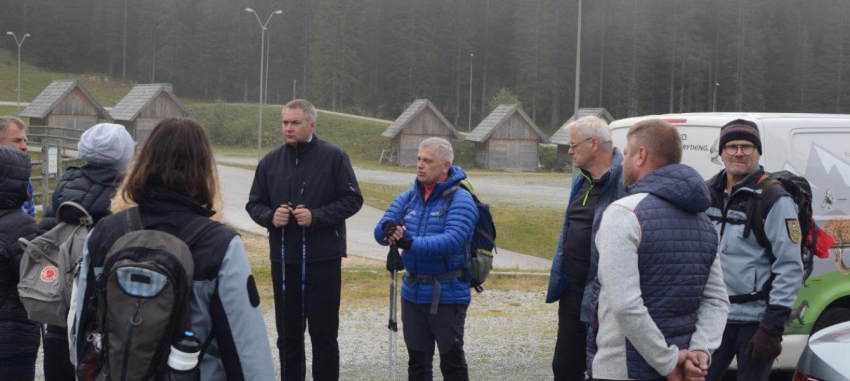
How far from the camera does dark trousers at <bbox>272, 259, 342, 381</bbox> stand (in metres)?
6.16

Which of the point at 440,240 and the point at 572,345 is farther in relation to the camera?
the point at 440,240

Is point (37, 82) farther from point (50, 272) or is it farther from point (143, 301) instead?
point (143, 301)

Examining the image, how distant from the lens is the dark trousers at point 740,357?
4.78 metres

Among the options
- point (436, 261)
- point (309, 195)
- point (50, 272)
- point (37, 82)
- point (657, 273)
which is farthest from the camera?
point (37, 82)

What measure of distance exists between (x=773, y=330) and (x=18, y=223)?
3851mm

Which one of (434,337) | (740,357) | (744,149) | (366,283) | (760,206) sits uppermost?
(744,149)

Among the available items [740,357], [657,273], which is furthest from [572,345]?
[657,273]

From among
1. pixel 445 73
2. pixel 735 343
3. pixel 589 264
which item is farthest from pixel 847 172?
pixel 445 73

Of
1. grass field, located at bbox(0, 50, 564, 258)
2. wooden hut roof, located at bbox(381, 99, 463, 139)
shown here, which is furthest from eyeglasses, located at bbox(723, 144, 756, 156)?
wooden hut roof, located at bbox(381, 99, 463, 139)

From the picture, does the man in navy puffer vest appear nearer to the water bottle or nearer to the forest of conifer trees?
the water bottle

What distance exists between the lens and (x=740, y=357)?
16.0ft

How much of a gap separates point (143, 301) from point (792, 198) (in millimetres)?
3673

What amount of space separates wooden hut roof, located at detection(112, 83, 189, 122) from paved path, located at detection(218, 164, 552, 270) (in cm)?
2267

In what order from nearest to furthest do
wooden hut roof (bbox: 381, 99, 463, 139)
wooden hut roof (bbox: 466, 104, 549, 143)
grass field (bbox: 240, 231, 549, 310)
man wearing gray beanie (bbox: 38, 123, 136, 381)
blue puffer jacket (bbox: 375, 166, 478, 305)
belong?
man wearing gray beanie (bbox: 38, 123, 136, 381) < blue puffer jacket (bbox: 375, 166, 478, 305) < grass field (bbox: 240, 231, 549, 310) < wooden hut roof (bbox: 381, 99, 463, 139) < wooden hut roof (bbox: 466, 104, 549, 143)
